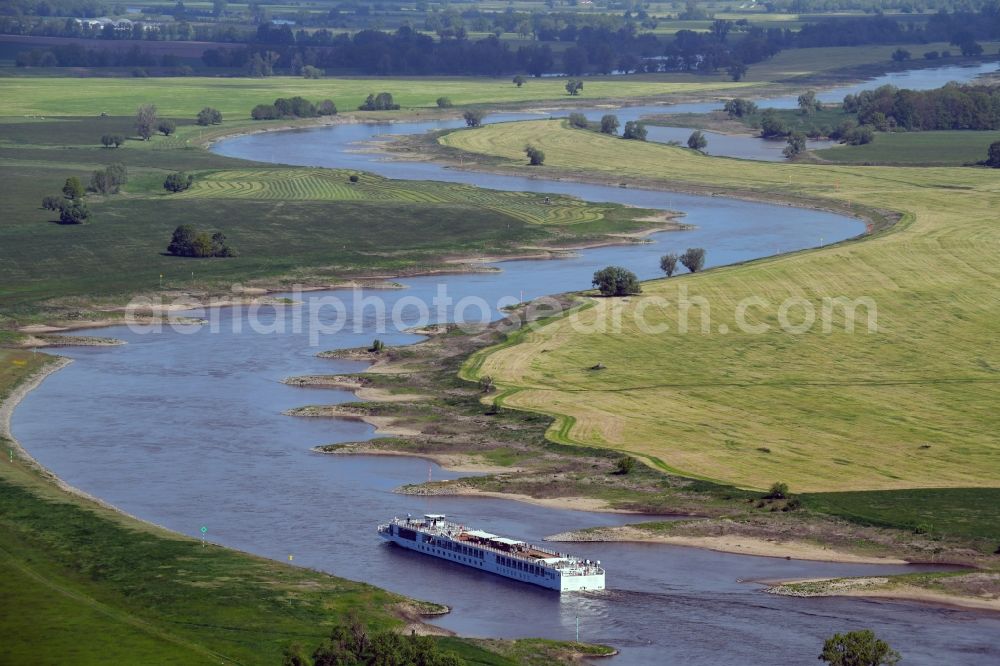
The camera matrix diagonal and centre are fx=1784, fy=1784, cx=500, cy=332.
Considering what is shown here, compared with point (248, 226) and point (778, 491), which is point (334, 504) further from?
point (248, 226)

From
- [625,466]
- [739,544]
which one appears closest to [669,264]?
[625,466]

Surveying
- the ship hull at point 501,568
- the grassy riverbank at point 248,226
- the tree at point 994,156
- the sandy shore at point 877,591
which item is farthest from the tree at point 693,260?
the tree at point 994,156

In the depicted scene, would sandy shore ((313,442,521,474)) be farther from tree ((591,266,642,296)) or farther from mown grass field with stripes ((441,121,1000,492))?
tree ((591,266,642,296))

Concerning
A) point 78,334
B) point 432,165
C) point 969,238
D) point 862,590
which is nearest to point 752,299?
point 969,238

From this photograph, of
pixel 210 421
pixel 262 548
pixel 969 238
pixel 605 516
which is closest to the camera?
pixel 262 548

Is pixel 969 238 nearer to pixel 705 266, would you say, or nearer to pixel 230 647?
pixel 705 266

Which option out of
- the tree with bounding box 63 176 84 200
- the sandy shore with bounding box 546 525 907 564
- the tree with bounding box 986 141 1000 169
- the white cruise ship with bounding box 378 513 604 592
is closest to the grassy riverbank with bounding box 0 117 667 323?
the tree with bounding box 63 176 84 200

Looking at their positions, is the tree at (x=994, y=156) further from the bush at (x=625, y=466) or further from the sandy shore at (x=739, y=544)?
the sandy shore at (x=739, y=544)
